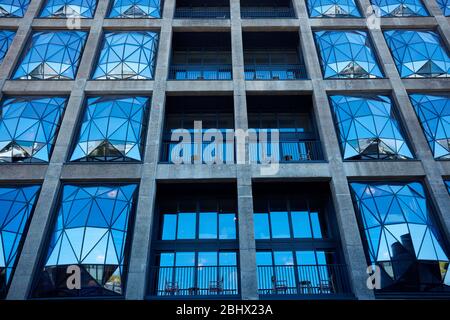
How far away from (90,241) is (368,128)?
42.1ft

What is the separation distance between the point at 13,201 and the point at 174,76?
10523 millimetres

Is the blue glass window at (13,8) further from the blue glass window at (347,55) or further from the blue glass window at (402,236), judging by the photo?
the blue glass window at (402,236)

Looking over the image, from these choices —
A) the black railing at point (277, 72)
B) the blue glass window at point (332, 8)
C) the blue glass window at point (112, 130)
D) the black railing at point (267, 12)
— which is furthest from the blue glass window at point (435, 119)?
the blue glass window at point (112, 130)

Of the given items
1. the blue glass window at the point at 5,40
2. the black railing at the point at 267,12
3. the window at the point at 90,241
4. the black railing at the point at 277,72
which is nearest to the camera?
A: the window at the point at 90,241

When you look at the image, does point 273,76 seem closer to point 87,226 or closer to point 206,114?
point 206,114

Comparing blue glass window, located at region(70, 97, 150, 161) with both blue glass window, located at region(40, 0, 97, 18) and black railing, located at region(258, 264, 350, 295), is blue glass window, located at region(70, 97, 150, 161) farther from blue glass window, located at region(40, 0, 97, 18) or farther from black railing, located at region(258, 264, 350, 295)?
black railing, located at region(258, 264, 350, 295)

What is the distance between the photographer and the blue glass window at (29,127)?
15.4 metres

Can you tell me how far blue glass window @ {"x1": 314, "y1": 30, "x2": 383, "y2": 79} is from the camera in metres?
18.3

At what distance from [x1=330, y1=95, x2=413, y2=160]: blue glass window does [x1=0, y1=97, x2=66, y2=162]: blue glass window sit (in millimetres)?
13109

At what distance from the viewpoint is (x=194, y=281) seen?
45.2ft

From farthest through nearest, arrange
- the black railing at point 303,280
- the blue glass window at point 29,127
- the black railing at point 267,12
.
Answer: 1. the black railing at point 267,12
2. the blue glass window at point 29,127
3. the black railing at point 303,280

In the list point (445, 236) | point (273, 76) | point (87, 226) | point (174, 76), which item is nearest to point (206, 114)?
point (174, 76)

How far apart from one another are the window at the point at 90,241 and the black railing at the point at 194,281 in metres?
1.64

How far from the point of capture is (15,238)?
13.3m
